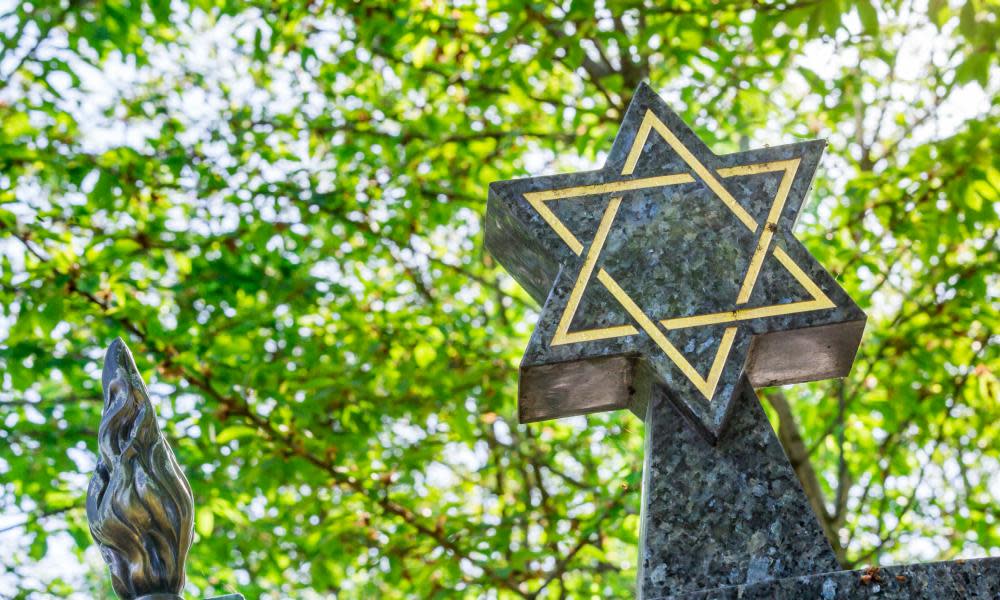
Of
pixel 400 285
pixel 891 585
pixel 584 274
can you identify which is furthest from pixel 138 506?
pixel 400 285

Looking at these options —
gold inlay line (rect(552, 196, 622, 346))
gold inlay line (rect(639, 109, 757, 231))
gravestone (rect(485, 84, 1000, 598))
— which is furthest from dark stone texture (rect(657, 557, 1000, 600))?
gold inlay line (rect(639, 109, 757, 231))

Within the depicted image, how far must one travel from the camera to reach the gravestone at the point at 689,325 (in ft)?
7.07

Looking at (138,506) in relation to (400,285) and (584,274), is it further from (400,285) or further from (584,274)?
(400,285)

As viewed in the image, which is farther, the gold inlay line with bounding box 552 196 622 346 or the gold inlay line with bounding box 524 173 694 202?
the gold inlay line with bounding box 524 173 694 202

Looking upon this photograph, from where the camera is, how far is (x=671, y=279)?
7.63 feet

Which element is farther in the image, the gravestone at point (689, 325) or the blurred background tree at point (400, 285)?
the blurred background tree at point (400, 285)

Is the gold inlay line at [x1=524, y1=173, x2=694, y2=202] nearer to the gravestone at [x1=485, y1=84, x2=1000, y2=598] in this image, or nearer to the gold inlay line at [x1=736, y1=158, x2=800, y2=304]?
the gravestone at [x1=485, y1=84, x2=1000, y2=598]

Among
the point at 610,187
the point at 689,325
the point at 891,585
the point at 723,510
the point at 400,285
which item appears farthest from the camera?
the point at 400,285

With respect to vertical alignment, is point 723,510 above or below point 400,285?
below

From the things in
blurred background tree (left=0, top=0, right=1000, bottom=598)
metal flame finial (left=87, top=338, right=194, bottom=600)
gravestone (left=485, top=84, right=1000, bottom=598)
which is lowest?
metal flame finial (left=87, top=338, right=194, bottom=600)

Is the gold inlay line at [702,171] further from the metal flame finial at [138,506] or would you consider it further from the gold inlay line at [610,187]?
the metal flame finial at [138,506]

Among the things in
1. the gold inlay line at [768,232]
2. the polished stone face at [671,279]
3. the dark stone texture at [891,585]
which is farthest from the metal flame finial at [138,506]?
the gold inlay line at [768,232]

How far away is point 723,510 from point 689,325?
0.38 metres

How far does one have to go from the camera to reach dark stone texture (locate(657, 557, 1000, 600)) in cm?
187
